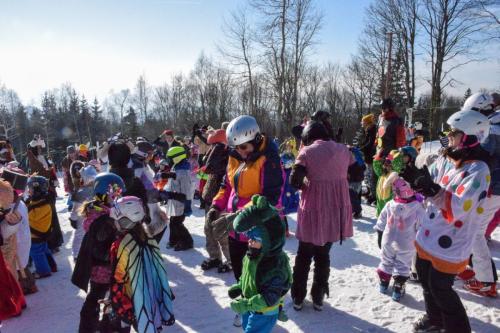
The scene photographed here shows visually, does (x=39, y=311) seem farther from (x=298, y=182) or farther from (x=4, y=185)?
(x=298, y=182)

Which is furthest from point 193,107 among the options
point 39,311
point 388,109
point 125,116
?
point 39,311

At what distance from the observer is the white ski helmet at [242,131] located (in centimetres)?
327

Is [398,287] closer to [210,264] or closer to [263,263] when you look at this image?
[263,263]

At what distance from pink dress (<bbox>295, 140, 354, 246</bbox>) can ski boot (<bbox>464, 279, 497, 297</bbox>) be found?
5.55ft

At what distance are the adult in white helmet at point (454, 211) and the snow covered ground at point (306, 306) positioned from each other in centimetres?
84

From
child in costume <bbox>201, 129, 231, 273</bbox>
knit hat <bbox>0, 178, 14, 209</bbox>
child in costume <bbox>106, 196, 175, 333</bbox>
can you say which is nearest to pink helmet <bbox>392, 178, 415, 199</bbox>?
child in costume <bbox>201, 129, 231, 273</bbox>

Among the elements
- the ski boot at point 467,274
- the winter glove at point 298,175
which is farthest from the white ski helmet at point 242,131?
the ski boot at point 467,274

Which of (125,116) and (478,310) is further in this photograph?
(125,116)

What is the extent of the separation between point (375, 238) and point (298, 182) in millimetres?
3311

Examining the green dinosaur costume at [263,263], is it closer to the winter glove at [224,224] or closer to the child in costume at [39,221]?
the winter glove at [224,224]

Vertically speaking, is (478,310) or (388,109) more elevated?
(388,109)

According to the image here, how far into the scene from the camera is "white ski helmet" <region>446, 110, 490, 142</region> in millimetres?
2514

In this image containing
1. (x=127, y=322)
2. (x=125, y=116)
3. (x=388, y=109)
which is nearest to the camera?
(x=127, y=322)

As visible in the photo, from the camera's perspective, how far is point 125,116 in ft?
191
